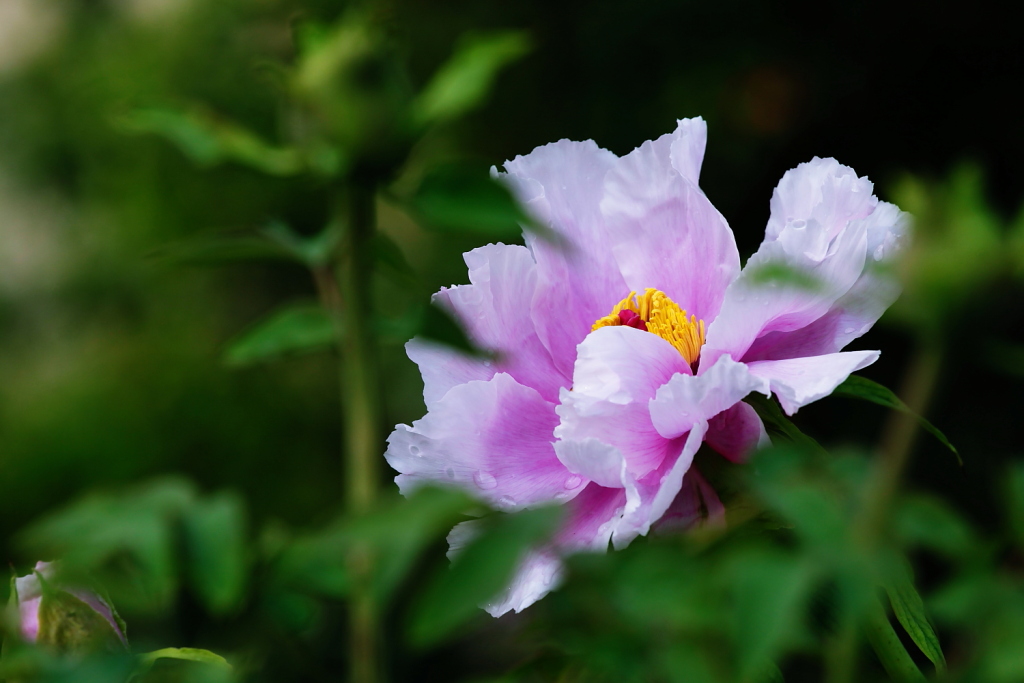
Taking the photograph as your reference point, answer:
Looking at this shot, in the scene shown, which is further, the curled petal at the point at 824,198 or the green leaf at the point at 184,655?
the curled petal at the point at 824,198

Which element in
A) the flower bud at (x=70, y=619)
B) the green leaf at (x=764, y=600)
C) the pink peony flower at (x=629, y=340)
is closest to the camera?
the green leaf at (x=764, y=600)

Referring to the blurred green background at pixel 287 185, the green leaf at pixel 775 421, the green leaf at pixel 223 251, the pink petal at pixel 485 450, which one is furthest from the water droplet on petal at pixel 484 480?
the blurred green background at pixel 287 185

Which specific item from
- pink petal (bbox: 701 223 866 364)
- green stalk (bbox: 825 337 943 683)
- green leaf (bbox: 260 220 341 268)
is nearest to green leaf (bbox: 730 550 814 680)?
green stalk (bbox: 825 337 943 683)

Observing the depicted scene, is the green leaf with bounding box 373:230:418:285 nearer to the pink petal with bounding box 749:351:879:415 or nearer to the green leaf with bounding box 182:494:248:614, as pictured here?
the green leaf with bounding box 182:494:248:614

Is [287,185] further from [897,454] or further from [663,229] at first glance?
[897,454]

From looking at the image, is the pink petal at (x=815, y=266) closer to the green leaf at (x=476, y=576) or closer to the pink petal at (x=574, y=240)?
the pink petal at (x=574, y=240)

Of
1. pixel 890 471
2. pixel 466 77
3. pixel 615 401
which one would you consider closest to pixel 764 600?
pixel 890 471

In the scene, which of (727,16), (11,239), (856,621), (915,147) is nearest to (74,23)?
(11,239)
